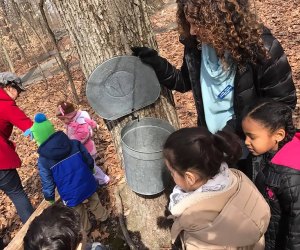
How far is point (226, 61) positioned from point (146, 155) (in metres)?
0.84

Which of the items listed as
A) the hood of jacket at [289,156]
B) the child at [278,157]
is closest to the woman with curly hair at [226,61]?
the child at [278,157]

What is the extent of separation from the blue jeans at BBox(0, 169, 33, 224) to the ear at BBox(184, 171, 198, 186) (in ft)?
8.26

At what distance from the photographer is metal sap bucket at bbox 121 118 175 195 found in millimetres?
2359

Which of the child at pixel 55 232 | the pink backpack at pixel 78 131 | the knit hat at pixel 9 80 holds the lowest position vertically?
the pink backpack at pixel 78 131

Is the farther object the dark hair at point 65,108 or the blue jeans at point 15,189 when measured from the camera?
the dark hair at point 65,108

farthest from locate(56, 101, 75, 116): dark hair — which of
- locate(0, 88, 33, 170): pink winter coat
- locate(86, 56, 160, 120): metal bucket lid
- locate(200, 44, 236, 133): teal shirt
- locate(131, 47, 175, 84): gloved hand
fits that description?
locate(200, 44, 236, 133): teal shirt

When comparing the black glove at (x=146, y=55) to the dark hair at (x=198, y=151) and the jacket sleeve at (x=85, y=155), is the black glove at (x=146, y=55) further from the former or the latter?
the jacket sleeve at (x=85, y=155)

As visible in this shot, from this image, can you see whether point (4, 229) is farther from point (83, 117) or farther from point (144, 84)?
point (144, 84)

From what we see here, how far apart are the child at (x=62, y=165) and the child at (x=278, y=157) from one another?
6.19ft

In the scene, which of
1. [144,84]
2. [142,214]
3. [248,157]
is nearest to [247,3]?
[144,84]

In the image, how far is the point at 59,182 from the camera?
3.42m

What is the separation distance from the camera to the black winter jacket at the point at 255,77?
2.06 meters

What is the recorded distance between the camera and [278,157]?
2123 mm

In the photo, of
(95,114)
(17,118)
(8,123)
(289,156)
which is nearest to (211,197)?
(289,156)
